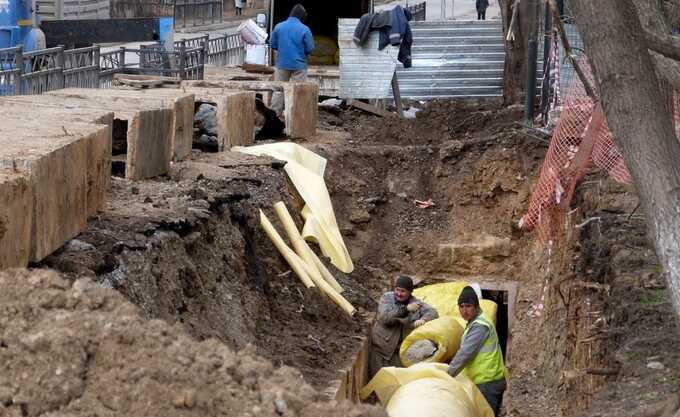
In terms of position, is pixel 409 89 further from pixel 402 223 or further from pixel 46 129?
pixel 46 129

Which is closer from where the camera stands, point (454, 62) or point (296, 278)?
point (296, 278)

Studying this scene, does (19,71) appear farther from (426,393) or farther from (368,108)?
(368,108)

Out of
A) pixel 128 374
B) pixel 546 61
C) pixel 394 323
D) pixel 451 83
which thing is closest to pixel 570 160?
pixel 394 323

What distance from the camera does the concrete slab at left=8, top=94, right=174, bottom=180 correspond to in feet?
35.9

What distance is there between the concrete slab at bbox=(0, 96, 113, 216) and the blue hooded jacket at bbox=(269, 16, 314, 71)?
8.33m

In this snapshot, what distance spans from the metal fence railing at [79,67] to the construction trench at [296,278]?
170 cm

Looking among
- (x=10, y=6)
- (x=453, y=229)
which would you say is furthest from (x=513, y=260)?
(x=10, y=6)

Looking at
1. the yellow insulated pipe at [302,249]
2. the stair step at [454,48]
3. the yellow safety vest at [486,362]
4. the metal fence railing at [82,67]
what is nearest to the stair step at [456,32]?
the stair step at [454,48]

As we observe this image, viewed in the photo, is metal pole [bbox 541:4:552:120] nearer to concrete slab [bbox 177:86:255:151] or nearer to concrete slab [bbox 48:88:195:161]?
concrete slab [bbox 177:86:255:151]

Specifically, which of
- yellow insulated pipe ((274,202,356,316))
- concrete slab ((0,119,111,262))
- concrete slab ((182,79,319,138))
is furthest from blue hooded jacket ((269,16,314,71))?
concrete slab ((0,119,111,262))

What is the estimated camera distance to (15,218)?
687 cm

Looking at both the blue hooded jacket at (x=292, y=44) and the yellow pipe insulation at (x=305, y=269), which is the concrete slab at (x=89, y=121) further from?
the blue hooded jacket at (x=292, y=44)

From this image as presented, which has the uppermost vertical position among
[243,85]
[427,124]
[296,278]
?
[243,85]

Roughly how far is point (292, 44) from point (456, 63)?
5.84 m
